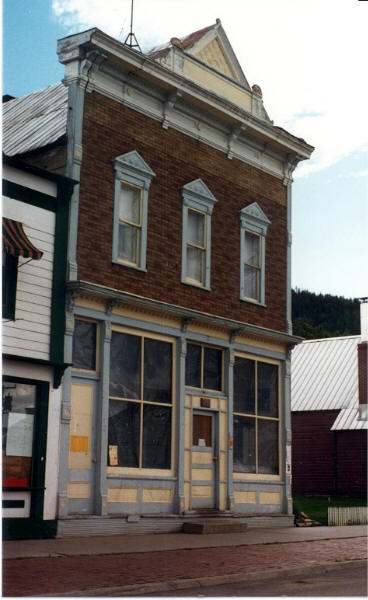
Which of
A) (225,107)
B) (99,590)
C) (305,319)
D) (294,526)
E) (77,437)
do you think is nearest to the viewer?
(99,590)

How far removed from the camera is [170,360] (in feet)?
61.5

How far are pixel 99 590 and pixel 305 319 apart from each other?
17.2 m

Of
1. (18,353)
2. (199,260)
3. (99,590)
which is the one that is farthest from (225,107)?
(99,590)

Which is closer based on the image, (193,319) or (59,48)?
(59,48)

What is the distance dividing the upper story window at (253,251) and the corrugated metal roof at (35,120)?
5.03 meters

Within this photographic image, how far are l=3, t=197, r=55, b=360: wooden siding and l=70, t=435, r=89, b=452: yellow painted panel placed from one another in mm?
1629

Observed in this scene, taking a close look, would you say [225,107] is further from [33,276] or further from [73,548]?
[73,548]

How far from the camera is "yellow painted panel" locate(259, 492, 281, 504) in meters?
20.9

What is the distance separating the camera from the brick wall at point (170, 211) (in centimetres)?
1727

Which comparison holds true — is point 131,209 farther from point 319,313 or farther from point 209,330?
point 319,313

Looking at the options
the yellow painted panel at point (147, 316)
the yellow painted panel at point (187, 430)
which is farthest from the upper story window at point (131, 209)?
the yellow painted panel at point (187, 430)

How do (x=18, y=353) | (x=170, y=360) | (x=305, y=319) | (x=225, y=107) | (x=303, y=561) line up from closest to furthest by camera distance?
(x=303, y=561), (x=18, y=353), (x=170, y=360), (x=225, y=107), (x=305, y=319)

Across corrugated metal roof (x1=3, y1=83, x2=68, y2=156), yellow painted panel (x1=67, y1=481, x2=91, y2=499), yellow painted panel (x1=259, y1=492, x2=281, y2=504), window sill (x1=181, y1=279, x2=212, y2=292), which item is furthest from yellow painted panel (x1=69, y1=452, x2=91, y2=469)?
corrugated metal roof (x1=3, y1=83, x2=68, y2=156)

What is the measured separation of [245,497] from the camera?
66.6 ft
